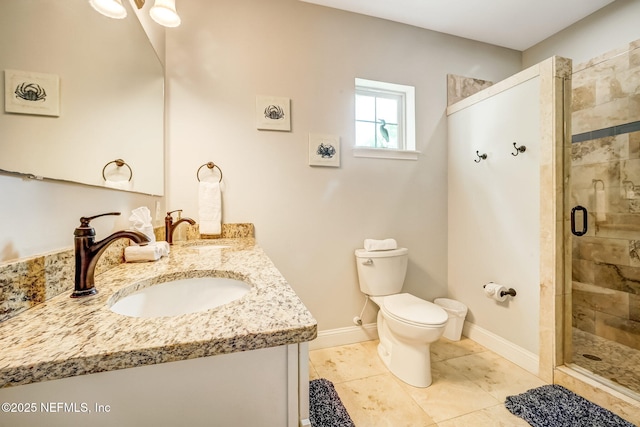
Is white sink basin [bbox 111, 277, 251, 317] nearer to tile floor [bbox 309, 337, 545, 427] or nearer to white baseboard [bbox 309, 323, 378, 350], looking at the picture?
tile floor [bbox 309, 337, 545, 427]

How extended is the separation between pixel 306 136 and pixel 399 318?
4.33 ft

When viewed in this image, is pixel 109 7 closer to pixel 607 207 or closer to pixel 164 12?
pixel 164 12

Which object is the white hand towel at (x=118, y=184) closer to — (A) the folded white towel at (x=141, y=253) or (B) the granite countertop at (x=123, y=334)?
(A) the folded white towel at (x=141, y=253)

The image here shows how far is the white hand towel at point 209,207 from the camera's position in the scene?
160 cm

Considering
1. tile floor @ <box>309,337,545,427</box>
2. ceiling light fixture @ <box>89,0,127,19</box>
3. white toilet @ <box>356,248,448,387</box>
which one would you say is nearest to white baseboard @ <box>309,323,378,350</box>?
tile floor @ <box>309,337,545,427</box>

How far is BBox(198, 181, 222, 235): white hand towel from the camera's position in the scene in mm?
1596

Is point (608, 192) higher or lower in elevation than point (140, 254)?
higher

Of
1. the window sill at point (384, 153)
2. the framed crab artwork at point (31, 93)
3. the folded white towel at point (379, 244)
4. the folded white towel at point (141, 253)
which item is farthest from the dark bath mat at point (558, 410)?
the framed crab artwork at point (31, 93)

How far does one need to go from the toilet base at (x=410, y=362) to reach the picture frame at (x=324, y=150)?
1237mm

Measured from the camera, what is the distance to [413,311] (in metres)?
1.49

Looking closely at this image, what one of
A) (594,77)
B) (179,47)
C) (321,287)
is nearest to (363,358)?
(321,287)

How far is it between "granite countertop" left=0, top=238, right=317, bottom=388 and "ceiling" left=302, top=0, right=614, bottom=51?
2136 millimetres

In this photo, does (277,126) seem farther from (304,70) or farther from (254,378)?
(254,378)

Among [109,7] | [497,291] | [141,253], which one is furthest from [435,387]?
[109,7]
